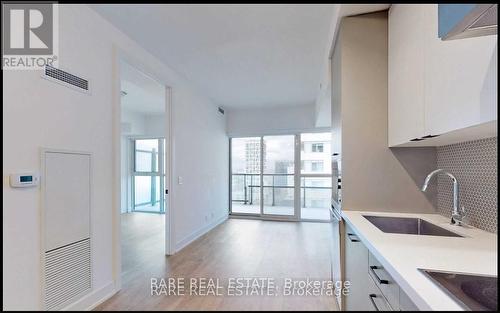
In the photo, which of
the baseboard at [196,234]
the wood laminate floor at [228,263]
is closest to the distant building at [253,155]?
the baseboard at [196,234]

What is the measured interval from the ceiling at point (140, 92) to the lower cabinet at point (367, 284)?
276cm

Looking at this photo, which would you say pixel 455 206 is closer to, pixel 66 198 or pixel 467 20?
pixel 467 20

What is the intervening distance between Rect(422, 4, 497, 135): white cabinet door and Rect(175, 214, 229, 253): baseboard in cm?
311

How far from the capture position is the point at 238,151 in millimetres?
5590

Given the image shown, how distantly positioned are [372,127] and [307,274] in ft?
5.46

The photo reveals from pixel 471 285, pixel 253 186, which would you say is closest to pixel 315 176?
pixel 253 186

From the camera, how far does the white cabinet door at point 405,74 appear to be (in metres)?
1.30

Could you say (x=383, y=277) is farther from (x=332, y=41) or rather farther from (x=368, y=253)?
(x=332, y=41)

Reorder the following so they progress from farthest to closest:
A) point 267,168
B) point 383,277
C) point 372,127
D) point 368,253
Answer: point 267,168, point 372,127, point 368,253, point 383,277

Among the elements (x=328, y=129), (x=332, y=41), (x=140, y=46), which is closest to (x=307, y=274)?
(x=332, y=41)

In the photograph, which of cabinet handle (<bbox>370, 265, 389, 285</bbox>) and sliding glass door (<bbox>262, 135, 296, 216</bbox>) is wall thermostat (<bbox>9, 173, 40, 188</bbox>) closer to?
cabinet handle (<bbox>370, 265, 389, 285</bbox>)

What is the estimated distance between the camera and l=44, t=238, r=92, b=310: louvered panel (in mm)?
1611

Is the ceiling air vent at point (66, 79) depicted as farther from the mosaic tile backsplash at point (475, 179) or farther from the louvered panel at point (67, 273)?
the mosaic tile backsplash at point (475, 179)

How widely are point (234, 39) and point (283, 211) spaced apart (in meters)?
3.88
